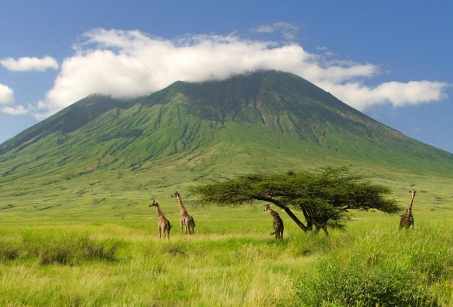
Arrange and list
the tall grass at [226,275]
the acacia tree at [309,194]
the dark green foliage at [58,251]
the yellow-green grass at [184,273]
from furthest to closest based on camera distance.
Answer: the acacia tree at [309,194] < the dark green foliage at [58,251] < the yellow-green grass at [184,273] < the tall grass at [226,275]

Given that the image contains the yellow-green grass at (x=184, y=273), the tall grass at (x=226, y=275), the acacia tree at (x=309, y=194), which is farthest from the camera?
the acacia tree at (x=309, y=194)

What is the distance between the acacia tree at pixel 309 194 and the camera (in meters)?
18.9

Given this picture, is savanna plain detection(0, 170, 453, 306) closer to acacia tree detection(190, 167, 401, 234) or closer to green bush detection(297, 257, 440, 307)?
green bush detection(297, 257, 440, 307)

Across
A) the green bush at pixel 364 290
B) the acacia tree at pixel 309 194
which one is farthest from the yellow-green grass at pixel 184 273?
the acacia tree at pixel 309 194

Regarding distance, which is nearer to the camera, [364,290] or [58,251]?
[364,290]

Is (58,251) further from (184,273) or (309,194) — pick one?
(309,194)

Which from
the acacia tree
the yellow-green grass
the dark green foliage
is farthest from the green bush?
the acacia tree

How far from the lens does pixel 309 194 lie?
19312mm

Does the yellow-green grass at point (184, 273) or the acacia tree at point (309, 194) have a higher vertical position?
the acacia tree at point (309, 194)

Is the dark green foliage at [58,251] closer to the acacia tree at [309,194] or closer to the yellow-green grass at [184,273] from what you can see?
the yellow-green grass at [184,273]

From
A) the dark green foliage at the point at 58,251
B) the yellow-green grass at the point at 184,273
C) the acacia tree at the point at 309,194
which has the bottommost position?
the dark green foliage at the point at 58,251

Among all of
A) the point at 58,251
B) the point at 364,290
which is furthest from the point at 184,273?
the point at 364,290

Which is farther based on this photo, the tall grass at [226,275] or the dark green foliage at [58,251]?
the dark green foliage at [58,251]

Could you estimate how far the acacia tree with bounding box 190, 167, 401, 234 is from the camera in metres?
18.9
